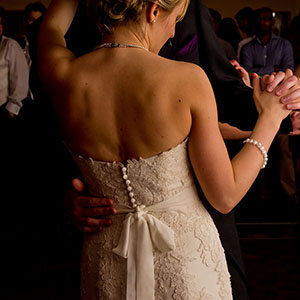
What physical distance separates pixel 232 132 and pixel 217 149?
0.43m

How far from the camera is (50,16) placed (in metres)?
1.41

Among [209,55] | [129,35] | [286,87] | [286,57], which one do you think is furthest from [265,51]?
[129,35]

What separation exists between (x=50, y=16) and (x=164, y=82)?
473 mm

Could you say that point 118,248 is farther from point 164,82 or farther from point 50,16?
point 50,16

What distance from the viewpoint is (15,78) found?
4.91m

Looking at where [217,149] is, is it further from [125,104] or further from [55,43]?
[55,43]

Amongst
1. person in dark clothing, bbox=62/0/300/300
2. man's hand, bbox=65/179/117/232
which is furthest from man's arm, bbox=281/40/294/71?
man's hand, bbox=65/179/117/232

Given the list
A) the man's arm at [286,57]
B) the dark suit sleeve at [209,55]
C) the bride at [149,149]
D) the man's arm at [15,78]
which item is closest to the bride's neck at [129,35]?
the bride at [149,149]

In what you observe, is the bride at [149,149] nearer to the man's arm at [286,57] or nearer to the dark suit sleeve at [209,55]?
the dark suit sleeve at [209,55]

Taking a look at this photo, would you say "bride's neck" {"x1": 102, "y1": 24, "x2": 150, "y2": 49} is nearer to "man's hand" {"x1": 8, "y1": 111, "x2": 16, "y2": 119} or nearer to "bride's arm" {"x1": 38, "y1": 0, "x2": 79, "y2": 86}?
"bride's arm" {"x1": 38, "y1": 0, "x2": 79, "y2": 86}

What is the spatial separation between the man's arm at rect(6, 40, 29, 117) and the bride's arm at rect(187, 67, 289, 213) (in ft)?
13.1

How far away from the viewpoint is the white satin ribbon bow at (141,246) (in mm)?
1229

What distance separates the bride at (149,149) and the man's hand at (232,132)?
0.89ft

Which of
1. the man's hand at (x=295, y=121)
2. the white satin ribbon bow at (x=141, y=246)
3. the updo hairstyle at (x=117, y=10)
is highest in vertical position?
the updo hairstyle at (x=117, y=10)
